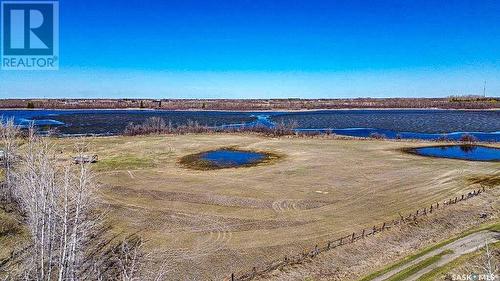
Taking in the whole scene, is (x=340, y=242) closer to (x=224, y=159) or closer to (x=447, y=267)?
(x=447, y=267)

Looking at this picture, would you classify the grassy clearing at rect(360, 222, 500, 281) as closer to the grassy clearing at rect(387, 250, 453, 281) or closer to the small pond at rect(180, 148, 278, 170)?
the grassy clearing at rect(387, 250, 453, 281)

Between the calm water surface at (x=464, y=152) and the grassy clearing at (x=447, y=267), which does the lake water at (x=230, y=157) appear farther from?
the grassy clearing at (x=447, y=267)

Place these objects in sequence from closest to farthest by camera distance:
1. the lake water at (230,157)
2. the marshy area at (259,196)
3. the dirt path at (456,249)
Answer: the dirt path at (456,249) < the marshy area at (259,196) < the lake water at (230,157)

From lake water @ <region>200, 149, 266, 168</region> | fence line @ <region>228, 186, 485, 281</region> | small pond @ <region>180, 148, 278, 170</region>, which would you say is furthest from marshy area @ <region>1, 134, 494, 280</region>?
small pond @ <region>180, 148, 278, 170</region>

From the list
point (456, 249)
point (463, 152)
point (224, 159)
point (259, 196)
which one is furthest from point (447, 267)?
point (463, 152)

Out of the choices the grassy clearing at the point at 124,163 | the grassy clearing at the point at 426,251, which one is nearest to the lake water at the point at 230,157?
the grassy clearing at the point at 124,163

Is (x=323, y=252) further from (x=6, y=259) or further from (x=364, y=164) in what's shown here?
(x=364, y=164)

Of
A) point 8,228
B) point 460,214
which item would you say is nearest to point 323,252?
point 460,214

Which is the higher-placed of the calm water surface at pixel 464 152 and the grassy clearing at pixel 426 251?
the calm water surface at pixel 464 152
